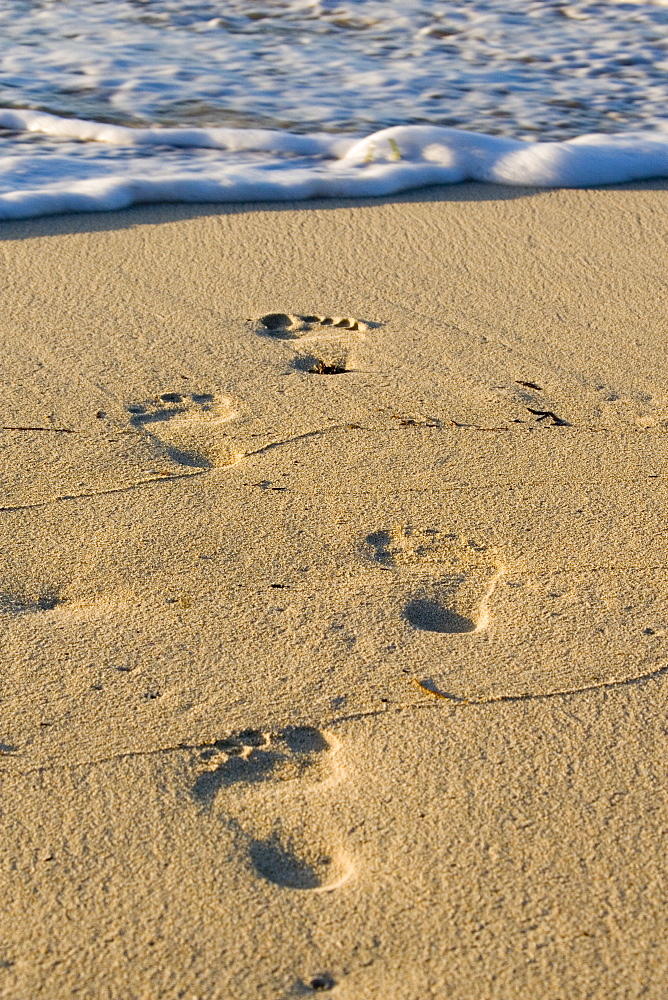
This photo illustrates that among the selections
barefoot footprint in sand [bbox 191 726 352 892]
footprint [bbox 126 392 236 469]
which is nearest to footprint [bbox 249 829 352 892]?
barefoot footprint in sand [bbox 191 726 352 892]

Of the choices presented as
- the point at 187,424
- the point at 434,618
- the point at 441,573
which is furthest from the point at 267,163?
the point at 434,618

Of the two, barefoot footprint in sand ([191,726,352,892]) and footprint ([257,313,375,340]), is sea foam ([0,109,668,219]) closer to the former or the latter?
footprint ([257,313,375,340])

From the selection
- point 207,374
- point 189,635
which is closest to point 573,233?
point 207,374

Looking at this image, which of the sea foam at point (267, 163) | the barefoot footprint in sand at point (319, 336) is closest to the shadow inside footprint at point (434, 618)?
the barefoot footprint in sand at point (319, 336)

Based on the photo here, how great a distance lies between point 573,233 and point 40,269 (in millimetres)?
1620

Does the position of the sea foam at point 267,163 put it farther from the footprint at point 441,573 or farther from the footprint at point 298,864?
the footprint at point 298,864

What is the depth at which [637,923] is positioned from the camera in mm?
1323

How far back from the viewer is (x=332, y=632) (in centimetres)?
179

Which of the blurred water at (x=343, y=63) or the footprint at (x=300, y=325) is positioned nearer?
the footprint at (x=300, y=325)

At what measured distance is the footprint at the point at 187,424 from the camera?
88.7 inches

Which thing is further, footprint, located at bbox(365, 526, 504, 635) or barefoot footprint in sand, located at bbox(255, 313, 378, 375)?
barefoot footprint in sand, located at bbox(255, 313, 378, 375)

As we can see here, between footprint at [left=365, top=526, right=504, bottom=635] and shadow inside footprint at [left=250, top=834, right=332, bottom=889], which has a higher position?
footprint at [left=365, top=526, right=504, bottom=635]

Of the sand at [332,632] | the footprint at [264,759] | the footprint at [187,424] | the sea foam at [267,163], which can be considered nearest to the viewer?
the sand at [332,632]

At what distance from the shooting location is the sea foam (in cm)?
375
